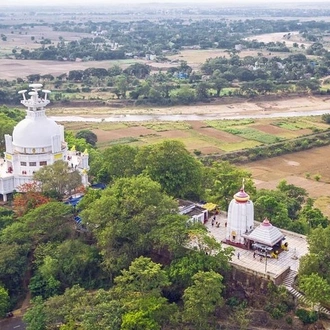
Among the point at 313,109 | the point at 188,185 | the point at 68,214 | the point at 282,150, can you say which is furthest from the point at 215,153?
the point at 313,109

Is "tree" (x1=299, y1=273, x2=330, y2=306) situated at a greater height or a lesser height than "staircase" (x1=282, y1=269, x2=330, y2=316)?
greater

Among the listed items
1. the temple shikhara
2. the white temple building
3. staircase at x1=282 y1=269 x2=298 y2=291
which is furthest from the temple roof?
the white temple building

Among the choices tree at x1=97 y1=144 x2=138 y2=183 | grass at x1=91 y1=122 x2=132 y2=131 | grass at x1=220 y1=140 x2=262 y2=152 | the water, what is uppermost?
tree at x1=97 y1=144 x2=138 y2=183

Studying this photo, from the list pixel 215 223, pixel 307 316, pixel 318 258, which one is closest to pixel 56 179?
pixel 215 223

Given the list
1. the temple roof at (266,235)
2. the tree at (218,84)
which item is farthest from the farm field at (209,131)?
the temple roof at (266,235)

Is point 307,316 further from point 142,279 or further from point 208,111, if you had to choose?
point 208,111

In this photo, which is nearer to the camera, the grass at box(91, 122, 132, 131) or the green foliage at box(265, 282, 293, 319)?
the green foliage at box(265, 282, 293, 319)

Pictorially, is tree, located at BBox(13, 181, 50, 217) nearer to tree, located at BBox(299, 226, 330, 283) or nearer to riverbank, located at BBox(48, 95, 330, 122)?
tree, located at BBox(299, 226, 330, 283)
